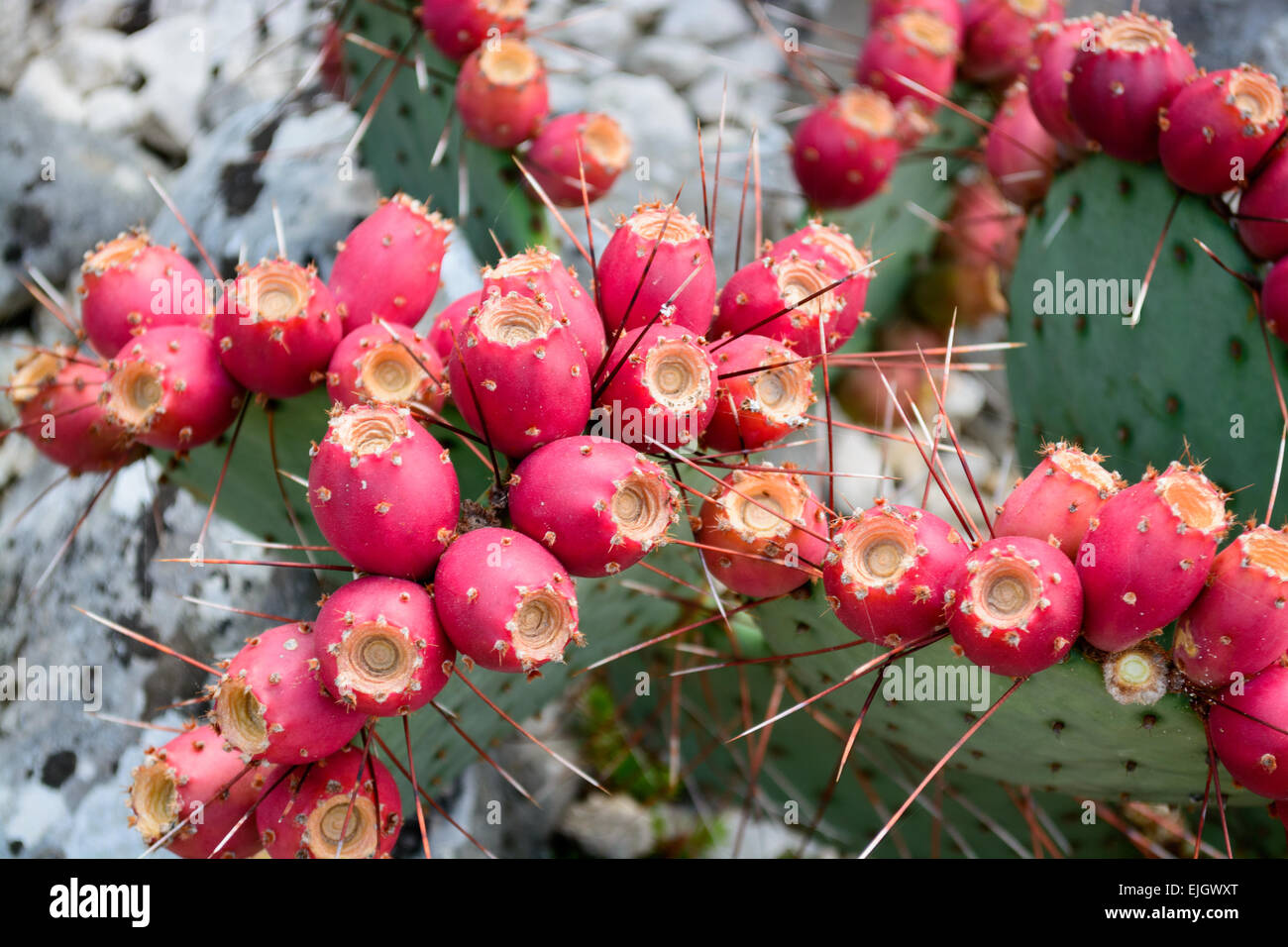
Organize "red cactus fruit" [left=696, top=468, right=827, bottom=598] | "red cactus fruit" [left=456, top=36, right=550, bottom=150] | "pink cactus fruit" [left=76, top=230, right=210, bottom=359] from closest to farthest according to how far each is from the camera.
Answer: "red cactus fruit" [left=696, top=468, right=827, bottom=598], "pink cactus fruit" [left=76, top=230, right=210, bottom=359], "red cactus fruit" [left=456, top=36, right=550, bottom=150]

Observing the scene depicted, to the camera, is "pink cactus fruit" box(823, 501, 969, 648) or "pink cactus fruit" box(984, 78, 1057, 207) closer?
"pink cactus fruit" box(823, 501, 969, 648)

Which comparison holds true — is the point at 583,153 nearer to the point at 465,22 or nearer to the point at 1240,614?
the point at 465,22

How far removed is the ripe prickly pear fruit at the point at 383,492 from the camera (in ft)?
2.90

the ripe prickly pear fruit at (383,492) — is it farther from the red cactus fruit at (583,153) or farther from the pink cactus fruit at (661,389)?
Answer: the red cactus fruit at (583,153)

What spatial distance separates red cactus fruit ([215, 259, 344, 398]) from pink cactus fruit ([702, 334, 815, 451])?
40cm

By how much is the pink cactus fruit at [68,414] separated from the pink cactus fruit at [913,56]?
4.61ft

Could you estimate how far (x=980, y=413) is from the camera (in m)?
2.71

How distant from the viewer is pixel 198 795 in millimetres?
1013

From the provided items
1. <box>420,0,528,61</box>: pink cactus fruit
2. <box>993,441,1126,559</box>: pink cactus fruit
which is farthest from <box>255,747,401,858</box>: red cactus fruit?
<box>420,0,528,61</box>: pink cactus fruit

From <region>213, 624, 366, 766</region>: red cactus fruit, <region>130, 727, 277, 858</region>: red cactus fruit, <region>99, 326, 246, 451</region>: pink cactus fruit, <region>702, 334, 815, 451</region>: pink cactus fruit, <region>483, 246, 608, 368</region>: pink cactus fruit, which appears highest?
<region>483, 246, 608, 368</region>: pink cactus fruit

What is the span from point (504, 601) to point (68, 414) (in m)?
0.74

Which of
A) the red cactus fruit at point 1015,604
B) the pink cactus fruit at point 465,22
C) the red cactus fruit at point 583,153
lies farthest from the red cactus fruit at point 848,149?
the red cactus fruit at point 1015,604

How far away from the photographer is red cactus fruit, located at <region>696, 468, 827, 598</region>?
107cm

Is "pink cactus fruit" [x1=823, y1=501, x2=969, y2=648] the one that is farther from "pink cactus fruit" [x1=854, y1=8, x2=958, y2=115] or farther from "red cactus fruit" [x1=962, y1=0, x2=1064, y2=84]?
Result: "red cactus fruit" [x1=962, y1=0, x2=1064, y2=84]
